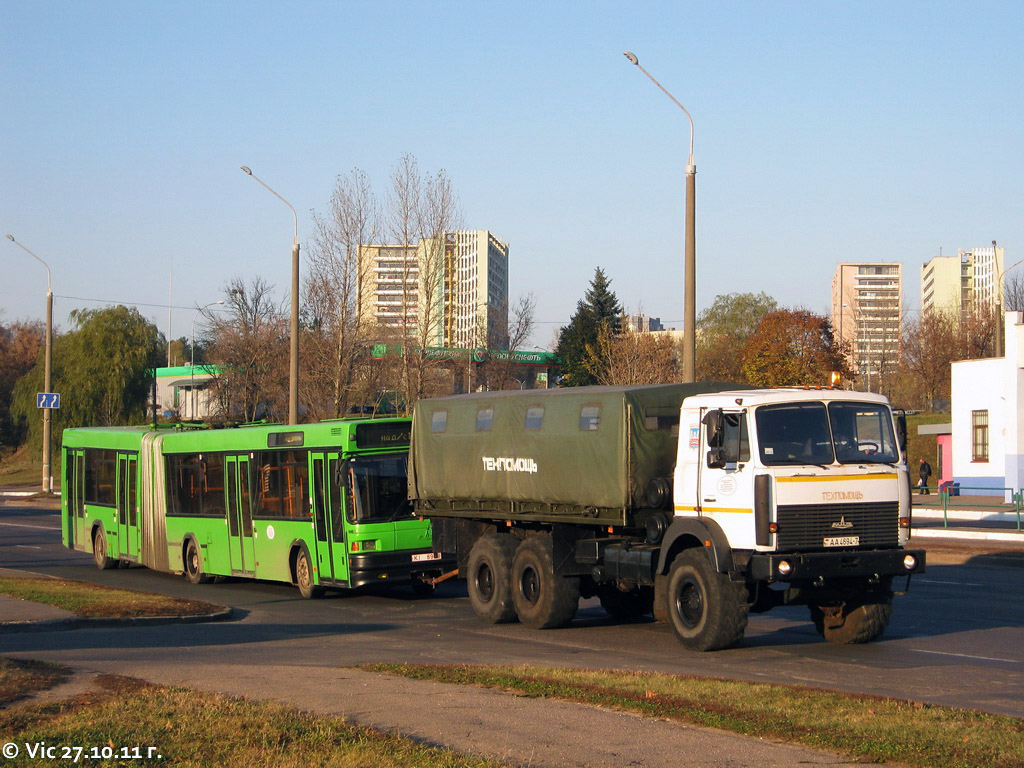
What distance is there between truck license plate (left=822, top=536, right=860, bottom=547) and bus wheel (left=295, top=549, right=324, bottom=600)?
9512 mm

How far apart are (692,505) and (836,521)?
5.17 ft

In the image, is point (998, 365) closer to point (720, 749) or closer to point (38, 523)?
point (38, 523)

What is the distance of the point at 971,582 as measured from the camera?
69.8 ft

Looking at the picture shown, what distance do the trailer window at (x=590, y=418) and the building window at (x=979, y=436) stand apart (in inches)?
1364

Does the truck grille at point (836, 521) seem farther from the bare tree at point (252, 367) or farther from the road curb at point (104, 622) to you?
the bare tree at point (252, 367)

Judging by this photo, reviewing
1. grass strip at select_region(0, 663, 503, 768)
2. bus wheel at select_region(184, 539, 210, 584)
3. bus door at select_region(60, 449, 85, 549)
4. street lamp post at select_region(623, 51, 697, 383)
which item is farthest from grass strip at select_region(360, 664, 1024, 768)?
bus door at select_region(60, 449, 85, 549)

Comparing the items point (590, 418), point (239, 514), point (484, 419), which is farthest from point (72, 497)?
point (590, 418)

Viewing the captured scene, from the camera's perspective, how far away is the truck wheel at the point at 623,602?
1631cm

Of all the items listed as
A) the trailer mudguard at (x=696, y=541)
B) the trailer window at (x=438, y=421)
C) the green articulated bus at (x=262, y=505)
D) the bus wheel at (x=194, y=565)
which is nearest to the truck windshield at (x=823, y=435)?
the trailer mudguard at (x=696, y=541)

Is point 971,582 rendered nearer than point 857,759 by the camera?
No

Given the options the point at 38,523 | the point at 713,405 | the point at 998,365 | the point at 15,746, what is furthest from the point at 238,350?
the point at 15,746

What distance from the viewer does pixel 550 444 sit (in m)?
15.3

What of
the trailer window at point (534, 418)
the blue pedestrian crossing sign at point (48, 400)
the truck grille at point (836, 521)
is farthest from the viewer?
the blue pedestrian crossing sign at point (48, 400)

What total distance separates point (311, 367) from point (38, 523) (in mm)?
13491
